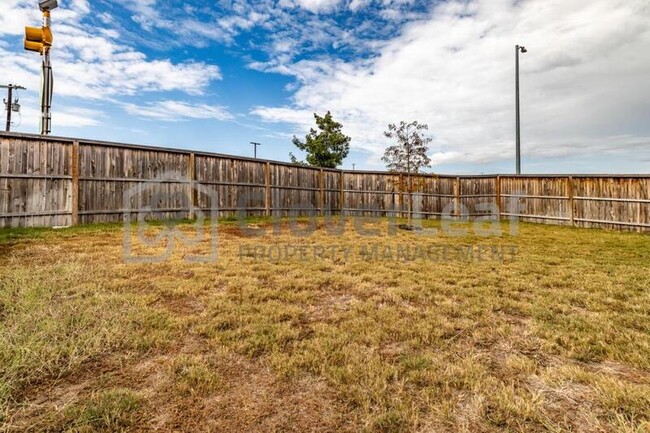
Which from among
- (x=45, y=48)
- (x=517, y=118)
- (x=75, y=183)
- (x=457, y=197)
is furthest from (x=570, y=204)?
(x=45, y=48)

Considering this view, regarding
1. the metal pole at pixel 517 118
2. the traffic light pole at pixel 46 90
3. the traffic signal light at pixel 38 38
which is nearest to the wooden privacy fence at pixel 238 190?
the metal pole at pixel 517 118

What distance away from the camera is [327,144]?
86.3ft

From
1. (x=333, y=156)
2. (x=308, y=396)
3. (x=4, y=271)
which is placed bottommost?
(x=308, y=396)

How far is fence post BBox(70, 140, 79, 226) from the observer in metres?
7.93

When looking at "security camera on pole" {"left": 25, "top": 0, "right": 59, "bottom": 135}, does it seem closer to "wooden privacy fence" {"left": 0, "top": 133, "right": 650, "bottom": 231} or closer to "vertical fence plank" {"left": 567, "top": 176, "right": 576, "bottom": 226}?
"wooden privacy fence" {"left": 0, "top": 133, "right": 650, "bottom": 231}

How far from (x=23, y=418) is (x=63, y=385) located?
0.31m

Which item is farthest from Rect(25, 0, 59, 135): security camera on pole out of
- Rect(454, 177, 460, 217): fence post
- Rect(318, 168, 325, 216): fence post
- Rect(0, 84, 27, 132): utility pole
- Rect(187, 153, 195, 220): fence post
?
Rect(454, 177, 460, 217): fence post

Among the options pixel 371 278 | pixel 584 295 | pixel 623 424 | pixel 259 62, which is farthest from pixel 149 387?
pixel 259 62

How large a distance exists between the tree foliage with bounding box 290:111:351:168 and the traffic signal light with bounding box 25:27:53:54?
17.3 metres

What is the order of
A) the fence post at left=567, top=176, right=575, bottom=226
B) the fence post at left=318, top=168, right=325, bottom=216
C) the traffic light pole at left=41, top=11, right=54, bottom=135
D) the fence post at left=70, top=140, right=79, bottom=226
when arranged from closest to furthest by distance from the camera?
the fence post at left=70, top=140, right=79, bottom=226
the traffic light pole at left=41, top=11, right=54, bottom=135
the fence post at left=567, top=176, right=575, bottom=226
the fence post at left=318, top=168, right=325, bottom=216

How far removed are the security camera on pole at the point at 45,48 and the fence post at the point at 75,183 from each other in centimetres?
320

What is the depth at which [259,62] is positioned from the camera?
51.4ft

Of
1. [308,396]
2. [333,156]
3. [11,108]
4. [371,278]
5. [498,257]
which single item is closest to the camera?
[308,396]

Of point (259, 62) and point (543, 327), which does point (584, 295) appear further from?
point (259, 62)
